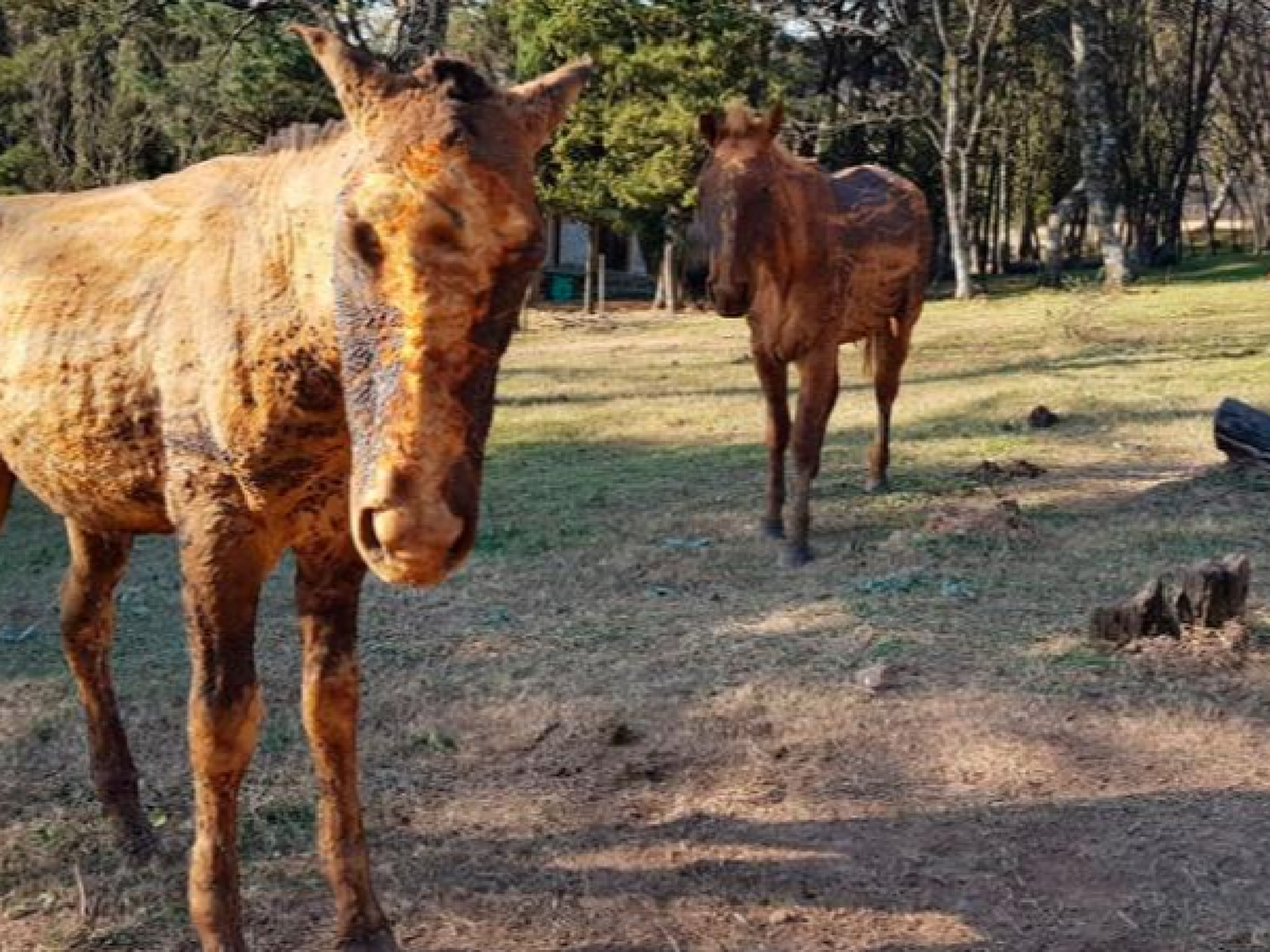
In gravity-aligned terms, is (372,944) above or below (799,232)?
below

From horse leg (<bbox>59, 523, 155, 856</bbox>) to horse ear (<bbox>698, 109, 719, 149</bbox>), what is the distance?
4.02m

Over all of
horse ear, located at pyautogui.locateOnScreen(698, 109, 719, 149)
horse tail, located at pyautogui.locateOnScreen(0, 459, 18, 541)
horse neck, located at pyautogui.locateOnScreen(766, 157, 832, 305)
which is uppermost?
horse ear, located at pyautogui.locateOnScreen(698, 109, 719, 149)

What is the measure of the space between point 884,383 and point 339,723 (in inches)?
257

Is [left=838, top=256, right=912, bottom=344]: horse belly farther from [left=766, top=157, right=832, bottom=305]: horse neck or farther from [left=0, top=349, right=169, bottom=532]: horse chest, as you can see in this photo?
[left=0, top=349, right=169, bottom=532]: horse chest

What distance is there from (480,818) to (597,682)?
4.11 ft

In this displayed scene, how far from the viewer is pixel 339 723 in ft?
11.4

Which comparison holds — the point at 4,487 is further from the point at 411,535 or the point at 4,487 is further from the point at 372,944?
the point at 411,535

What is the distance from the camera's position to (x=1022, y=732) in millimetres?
4969

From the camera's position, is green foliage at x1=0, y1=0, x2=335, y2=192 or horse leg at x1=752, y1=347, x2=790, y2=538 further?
green foliage at x1=0, y1=0, x2=335, y2=192

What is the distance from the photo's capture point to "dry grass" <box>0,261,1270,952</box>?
12.6 feet

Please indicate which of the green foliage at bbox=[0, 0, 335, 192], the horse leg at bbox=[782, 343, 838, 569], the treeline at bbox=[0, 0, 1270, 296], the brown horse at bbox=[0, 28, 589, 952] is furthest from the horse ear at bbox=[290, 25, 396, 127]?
the green foliage at bbox=[0, 0, 335, 192]

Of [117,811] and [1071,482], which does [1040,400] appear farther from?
Result: [117,811]

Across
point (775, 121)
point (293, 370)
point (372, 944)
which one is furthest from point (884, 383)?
point (293, 370)

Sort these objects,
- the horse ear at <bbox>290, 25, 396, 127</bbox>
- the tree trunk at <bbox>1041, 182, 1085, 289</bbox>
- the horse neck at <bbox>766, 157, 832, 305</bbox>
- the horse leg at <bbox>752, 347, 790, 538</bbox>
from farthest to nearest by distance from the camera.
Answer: the tree trunk at <bbox>1041, 182, 1085, 289</bbox>, the horse leg at <bbox>752, 347, 790, 538</bbox>, the horse neck at <bbox>766, 157, 832, 305</bbox>, the horse ear at <bbox>290, 25, 396, 127</bbox>
